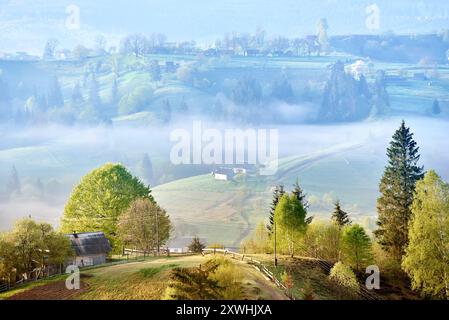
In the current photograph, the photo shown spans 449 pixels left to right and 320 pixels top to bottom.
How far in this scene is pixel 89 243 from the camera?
36.0m

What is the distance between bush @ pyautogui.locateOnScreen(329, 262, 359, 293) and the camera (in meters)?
32.3

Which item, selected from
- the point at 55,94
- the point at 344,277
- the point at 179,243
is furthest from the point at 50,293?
the point at 55,94

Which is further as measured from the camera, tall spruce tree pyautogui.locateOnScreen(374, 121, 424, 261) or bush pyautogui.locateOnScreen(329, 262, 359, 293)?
tall spruce tree pyautogui.locateOnScreen(374, 121, 424, 261)

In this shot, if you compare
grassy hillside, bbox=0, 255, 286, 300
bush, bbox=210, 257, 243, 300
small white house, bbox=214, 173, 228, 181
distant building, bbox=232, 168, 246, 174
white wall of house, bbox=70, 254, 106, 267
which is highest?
bush, bbox=210, 257, 243, 300

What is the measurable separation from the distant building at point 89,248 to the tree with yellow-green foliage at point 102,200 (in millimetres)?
3394

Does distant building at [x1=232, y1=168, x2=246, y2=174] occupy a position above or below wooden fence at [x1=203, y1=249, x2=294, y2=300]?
below

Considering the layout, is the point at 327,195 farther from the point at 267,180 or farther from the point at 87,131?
the point at 87,131

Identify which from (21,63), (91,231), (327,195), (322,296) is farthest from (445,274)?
(21,63)

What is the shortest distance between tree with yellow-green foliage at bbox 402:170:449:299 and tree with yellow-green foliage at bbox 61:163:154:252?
49.6 ft

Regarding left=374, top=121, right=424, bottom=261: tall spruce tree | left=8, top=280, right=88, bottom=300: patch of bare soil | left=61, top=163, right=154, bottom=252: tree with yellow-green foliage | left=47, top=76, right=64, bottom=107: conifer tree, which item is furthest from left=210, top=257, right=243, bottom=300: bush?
left=47, top=76, right=64, bottom=107: conifer tree

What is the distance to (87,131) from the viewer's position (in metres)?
68.2

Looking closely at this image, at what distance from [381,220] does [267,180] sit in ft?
76.7

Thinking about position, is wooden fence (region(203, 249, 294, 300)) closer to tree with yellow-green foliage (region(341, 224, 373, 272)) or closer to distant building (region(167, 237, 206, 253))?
tree with yellow-green foliage (region(341, 224, 373, 272))

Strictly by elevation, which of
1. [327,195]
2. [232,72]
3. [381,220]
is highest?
[232,72]
